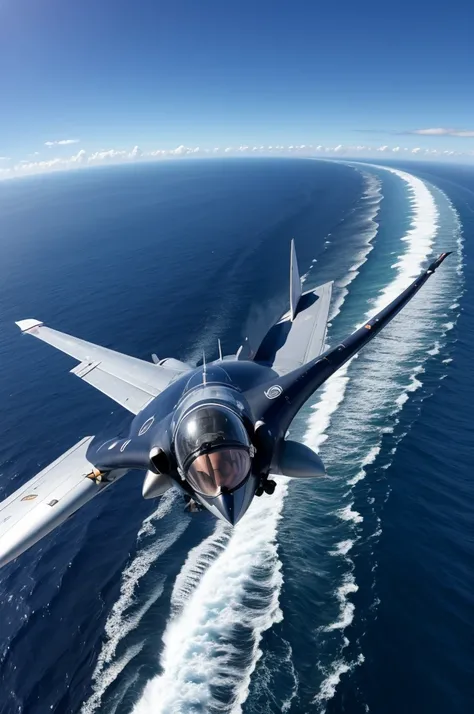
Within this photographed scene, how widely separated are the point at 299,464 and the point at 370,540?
13.9 metres

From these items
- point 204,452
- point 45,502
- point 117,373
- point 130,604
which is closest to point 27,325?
point 117,373

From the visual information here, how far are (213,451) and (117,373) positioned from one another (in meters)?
20.3

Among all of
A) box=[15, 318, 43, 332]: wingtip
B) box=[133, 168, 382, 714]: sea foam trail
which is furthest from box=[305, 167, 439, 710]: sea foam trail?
box=[15, 318, 43, 332]: wingtip

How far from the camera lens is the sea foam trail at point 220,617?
1905 centimetres

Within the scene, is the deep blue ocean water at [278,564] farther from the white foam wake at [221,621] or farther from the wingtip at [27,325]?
the wingtip at [27,325]

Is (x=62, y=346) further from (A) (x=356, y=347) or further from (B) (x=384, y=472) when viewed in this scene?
(B) (x=384, y=472)

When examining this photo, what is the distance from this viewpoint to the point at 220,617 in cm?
2219

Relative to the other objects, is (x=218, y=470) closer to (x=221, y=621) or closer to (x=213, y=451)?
(x=213, y=451)

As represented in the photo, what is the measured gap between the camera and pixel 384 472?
3183cm

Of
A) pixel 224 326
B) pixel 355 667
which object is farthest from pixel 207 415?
pixel 224 326

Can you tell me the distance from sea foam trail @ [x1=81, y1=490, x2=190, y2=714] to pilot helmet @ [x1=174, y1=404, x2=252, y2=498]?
14.7 metres

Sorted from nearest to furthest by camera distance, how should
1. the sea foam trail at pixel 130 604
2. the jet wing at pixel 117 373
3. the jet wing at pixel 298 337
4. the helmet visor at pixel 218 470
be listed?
the helmet visor at pixel 218 470 → the sea foam trail at pixel 130 604 → the jet wing at pixel 298 337 → the jet wing at pixel 117 373

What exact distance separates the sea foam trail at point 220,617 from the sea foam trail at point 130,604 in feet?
7.19

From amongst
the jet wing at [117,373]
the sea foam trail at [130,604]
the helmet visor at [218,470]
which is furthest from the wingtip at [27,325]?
the helmet visor at [218,470]
